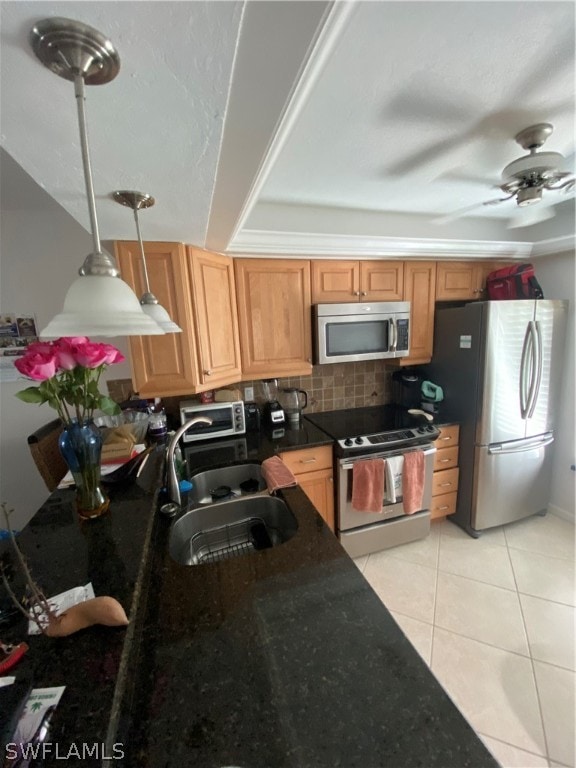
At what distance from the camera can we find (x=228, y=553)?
1.33m

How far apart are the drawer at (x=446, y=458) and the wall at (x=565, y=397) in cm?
99

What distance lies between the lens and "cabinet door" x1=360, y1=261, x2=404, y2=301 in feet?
7.36

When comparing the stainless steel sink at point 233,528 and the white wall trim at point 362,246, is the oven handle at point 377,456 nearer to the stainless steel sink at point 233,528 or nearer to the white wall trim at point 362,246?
the stainless steel sink at point 233,528

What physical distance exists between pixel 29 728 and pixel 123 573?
320 millimetres

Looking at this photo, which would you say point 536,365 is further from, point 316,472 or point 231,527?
point 231,527

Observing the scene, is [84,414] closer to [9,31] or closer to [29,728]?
[29,728]

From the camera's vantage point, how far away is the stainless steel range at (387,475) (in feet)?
6.57

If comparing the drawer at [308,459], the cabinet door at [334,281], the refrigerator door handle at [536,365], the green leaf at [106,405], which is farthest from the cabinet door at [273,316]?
the refrigerator door handle at [536,365]

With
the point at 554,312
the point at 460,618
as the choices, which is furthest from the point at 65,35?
the point at 554,312

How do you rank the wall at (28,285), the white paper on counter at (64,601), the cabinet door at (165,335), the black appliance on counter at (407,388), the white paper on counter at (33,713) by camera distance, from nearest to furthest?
the white paper on counter at (33,713) → the white paper on counter at (64,601) → the cabinet door at (165,335) → the wall at (28,285) → the black appliance on counter at (407,388)

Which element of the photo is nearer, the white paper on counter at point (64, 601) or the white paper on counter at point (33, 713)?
the white paper on counter at point (33, 713)

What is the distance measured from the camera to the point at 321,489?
2.04m

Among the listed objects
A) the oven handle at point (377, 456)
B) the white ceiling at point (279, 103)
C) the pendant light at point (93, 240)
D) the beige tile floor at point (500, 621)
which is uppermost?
the white ceiling at point (279, 103)

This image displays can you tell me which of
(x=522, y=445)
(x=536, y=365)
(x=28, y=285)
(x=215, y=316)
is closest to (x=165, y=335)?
(x=215, y=316)
